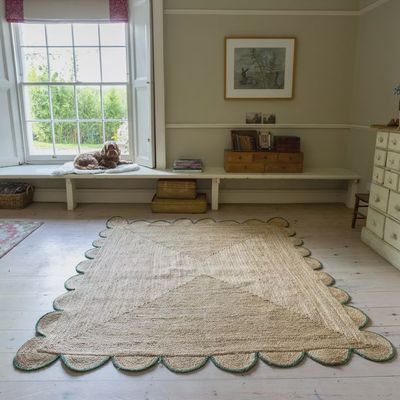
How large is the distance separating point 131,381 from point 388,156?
7.81 ft

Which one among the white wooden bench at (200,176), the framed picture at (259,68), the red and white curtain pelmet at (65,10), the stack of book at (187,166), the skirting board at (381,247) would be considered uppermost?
the red and white curtain pelmet at (65,10)

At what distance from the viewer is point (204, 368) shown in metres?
1.69

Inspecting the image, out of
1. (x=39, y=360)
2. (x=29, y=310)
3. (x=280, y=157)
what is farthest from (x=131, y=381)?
(x=280, y=157)

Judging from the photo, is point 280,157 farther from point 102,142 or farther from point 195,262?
point 102,142

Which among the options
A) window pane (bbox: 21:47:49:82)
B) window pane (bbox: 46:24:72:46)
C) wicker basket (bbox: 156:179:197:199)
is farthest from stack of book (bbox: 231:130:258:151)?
window pane (bbox: 21:47:49:82)

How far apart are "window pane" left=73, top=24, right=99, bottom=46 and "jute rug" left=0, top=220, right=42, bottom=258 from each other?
7.00 ft

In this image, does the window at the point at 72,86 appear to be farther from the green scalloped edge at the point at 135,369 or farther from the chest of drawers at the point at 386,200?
the green scalloped edge at the point at 135,369

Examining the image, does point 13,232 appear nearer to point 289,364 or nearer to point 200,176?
point 200,176

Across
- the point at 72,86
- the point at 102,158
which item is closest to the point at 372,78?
the point at 102,158

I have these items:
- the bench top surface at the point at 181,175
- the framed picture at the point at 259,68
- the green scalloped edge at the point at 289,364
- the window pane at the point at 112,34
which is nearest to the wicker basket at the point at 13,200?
the bench top surface at the point at 181,175

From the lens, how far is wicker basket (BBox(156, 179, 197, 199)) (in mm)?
4043

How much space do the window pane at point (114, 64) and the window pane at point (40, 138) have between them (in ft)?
3.05

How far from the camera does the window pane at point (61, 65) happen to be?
4.31 meters

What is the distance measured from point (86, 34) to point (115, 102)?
0.81 meters
